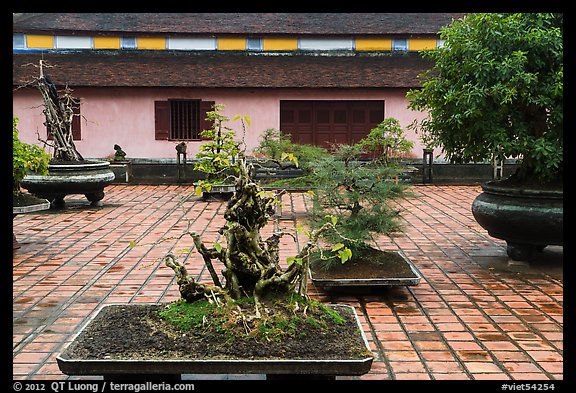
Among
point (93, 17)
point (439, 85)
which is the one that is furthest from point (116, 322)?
point (93, 17)

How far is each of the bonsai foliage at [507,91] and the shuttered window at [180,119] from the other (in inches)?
468

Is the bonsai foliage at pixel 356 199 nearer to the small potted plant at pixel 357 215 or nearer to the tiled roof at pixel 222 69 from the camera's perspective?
the small potted plant at pixel 357 215

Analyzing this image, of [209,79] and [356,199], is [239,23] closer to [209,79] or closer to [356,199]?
[209,79]

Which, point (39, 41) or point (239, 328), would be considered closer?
point (239, 328)

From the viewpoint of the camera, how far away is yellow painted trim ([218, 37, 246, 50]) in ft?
66.4

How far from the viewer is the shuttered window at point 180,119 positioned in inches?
741

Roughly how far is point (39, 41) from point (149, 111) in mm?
4539

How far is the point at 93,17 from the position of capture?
2119cm

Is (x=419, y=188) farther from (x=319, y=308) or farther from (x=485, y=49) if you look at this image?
(x=319, y=308)

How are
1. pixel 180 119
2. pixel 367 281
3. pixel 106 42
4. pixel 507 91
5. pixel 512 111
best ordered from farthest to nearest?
pixel 106 42, pixel 180 119, pixel 512 111, pixel 507 91, pixel 367 281

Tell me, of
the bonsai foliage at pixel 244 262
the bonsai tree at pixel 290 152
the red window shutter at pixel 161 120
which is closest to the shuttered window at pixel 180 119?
the red window shutter at pixel 161 120

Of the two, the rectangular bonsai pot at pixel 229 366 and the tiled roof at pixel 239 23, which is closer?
the rectangular bonsai pot at pixel 229 366

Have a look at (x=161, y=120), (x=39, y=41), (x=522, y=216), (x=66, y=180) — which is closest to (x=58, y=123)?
(x=66, y=180)

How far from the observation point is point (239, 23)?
21.0 m
